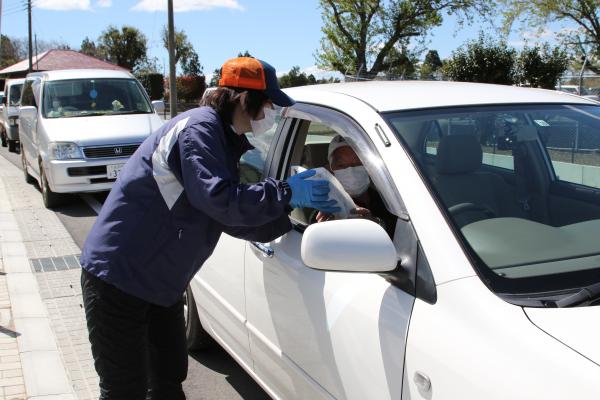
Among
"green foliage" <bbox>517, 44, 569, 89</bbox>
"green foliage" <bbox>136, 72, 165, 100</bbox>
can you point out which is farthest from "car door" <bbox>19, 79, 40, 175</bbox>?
"green foliage" <bbox>136, 72, 165, 100</bbox>

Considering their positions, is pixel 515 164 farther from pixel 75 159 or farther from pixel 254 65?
pixel 75 159

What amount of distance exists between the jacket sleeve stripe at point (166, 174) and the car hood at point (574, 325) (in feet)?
4.15

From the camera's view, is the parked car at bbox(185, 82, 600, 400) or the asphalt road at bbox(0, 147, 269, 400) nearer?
the parked car at bbox(185, 82, 600, 400)

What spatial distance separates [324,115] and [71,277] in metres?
3.81

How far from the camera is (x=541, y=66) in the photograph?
17.5 m

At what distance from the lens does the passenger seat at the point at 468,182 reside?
84.0 inches

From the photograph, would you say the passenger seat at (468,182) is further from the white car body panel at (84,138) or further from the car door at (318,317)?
the white car body panel at (84,138)

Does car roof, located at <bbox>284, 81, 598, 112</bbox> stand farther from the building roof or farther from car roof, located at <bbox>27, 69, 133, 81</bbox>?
the building roof

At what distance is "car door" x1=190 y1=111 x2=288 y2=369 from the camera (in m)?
3.01

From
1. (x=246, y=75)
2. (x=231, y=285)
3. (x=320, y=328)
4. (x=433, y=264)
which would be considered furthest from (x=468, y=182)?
(x=231, y=285)

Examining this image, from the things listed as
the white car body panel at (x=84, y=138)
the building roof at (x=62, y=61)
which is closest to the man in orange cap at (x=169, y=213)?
the white car body panel at (x=84, y=138)

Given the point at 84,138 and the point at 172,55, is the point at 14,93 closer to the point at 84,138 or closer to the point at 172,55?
the point at 172,55

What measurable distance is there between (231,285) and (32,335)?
1.93 m

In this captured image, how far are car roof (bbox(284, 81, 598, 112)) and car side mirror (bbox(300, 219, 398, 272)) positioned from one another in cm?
65
